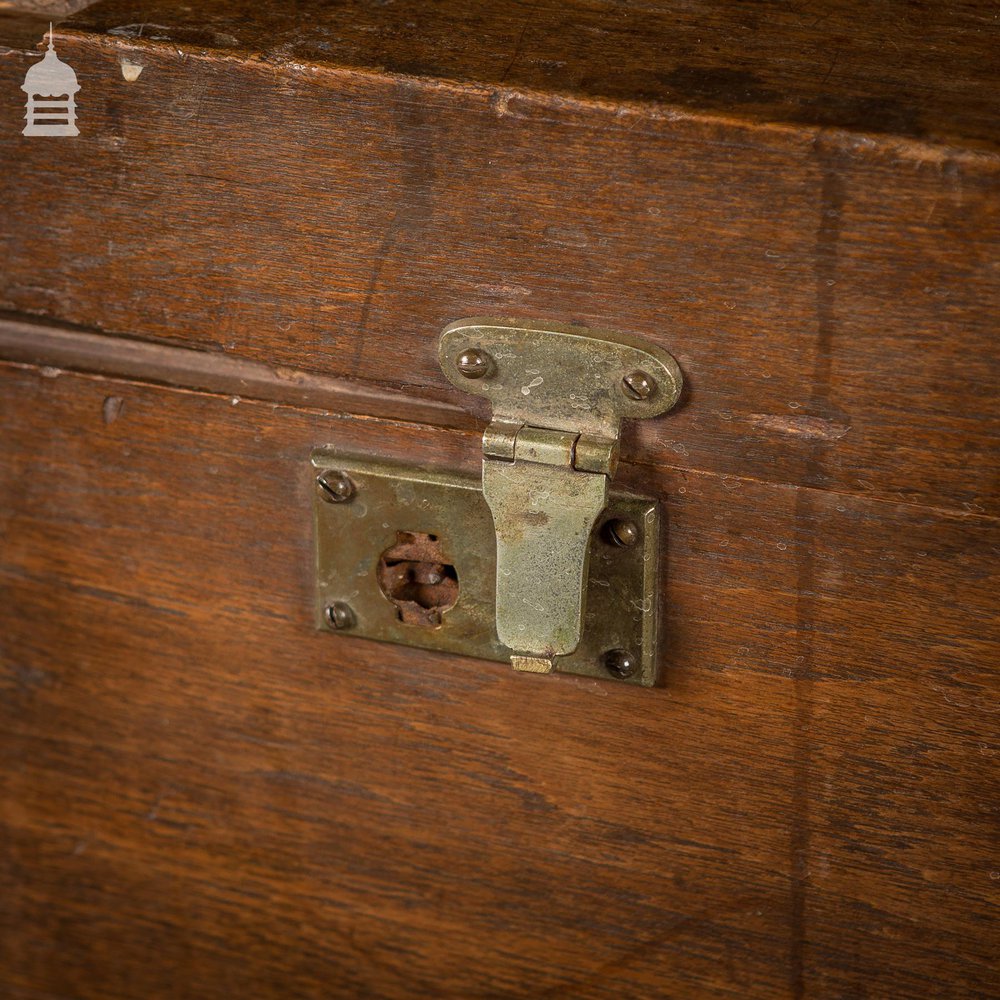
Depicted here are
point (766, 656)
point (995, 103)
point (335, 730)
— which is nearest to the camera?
point (995, 103)

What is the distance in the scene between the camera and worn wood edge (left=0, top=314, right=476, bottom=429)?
76 centimetres

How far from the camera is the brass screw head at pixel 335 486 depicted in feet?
2.54

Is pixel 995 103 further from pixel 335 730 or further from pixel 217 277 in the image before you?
pixel 335 730

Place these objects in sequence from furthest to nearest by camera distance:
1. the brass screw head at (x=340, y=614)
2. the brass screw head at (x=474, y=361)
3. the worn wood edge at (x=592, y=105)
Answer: the brass screw head at (x=340, y=614), the brass screw head at (x=474, y=361), the worn wood edge at (x=592, y=105)

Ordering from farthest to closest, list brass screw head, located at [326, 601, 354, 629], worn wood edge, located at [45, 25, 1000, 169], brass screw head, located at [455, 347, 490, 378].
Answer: brass screw head, located at [326, 601, 354, 629] → brass screw head, located at [455, 347, 490, 378] → worn wood edge, located at [45, 25, 1000, 169]

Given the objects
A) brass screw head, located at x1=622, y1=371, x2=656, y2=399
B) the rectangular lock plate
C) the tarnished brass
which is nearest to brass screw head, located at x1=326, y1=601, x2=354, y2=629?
the rectangular lock plate

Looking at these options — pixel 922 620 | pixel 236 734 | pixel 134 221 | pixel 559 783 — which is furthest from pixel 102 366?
pixel 922 620

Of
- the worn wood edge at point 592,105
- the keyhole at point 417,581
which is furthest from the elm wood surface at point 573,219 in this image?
the keyhole at point 417,581

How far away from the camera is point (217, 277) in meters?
0.75

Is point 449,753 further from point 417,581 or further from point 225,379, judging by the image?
point 225,379

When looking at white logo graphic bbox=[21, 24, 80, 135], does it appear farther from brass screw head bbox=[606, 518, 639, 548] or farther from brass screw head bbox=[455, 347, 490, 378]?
brass screw head bbox=[606, 518, 639, 548]

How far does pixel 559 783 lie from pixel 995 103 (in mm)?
467

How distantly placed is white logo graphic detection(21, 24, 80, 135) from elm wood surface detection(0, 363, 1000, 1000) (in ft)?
0.52

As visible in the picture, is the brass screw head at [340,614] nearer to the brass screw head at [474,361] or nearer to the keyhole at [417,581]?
the keyhole at [417,581]
